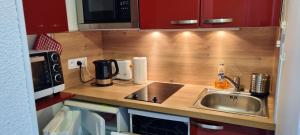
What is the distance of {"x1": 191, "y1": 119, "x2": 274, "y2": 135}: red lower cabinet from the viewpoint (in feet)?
4.12

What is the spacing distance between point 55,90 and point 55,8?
1.92ft

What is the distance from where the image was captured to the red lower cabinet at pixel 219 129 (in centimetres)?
126

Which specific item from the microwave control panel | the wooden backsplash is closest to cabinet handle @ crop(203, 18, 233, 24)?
the wooden backsplash

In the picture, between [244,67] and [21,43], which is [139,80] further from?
[21,43]

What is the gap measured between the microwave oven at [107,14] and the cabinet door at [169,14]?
0.07 m

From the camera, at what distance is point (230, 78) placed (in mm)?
1731

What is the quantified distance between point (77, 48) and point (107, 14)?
416mm

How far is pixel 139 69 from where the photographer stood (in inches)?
76.7

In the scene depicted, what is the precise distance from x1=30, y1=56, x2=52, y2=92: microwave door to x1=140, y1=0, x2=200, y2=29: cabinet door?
72cm

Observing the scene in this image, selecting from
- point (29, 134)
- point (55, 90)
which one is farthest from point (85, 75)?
point (29, 134)

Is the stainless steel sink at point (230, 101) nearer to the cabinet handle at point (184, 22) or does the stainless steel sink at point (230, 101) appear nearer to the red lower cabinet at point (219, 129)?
the red lower cabinet at point (219, 129)

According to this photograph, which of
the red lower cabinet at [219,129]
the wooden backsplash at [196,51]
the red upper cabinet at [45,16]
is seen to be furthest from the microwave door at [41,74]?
the red lower cabinet at [219,129]

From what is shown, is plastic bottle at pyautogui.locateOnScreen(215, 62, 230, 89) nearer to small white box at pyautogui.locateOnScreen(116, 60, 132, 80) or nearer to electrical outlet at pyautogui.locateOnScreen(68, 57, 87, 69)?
small white box at pyautogui.locateOnScreen(116, 60, 132, 80)

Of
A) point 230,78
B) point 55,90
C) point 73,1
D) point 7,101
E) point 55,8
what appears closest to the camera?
point 7,101
